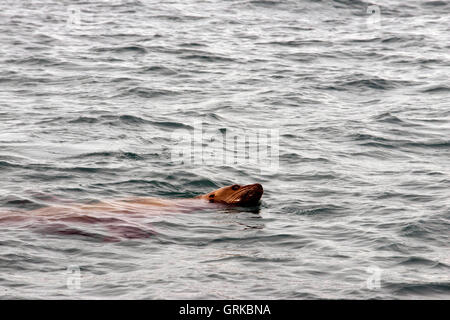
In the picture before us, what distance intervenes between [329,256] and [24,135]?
10352 mm

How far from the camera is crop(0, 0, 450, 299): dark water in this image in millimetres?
10578

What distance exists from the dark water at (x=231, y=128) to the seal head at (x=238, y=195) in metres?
0.27

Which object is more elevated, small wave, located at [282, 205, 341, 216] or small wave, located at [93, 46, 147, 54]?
small wave, located at [93, 46, 147, 54]

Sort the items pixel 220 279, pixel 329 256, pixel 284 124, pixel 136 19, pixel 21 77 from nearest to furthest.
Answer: pixel 220 279, pixel 329 256, pixel 284 124, pixel 21 77, pixel 136 19

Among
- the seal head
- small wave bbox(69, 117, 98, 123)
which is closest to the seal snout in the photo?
the seal head

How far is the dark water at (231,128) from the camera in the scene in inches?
416

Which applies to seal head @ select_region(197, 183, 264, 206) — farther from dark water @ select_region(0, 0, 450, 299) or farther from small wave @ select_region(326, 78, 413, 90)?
small wave @ select_region(326, 78, 413, 90)

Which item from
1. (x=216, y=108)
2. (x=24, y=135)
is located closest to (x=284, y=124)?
(x=216, y=108)

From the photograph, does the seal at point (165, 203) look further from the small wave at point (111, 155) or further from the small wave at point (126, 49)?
the small wave at point (126, 49)

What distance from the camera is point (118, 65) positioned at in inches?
1067

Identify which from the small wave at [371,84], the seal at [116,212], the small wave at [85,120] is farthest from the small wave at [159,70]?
the seal at [116,212]

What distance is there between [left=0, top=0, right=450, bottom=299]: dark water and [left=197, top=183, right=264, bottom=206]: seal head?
10.8 inches

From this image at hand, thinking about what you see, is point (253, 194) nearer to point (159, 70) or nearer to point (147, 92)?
point (147, 92)
